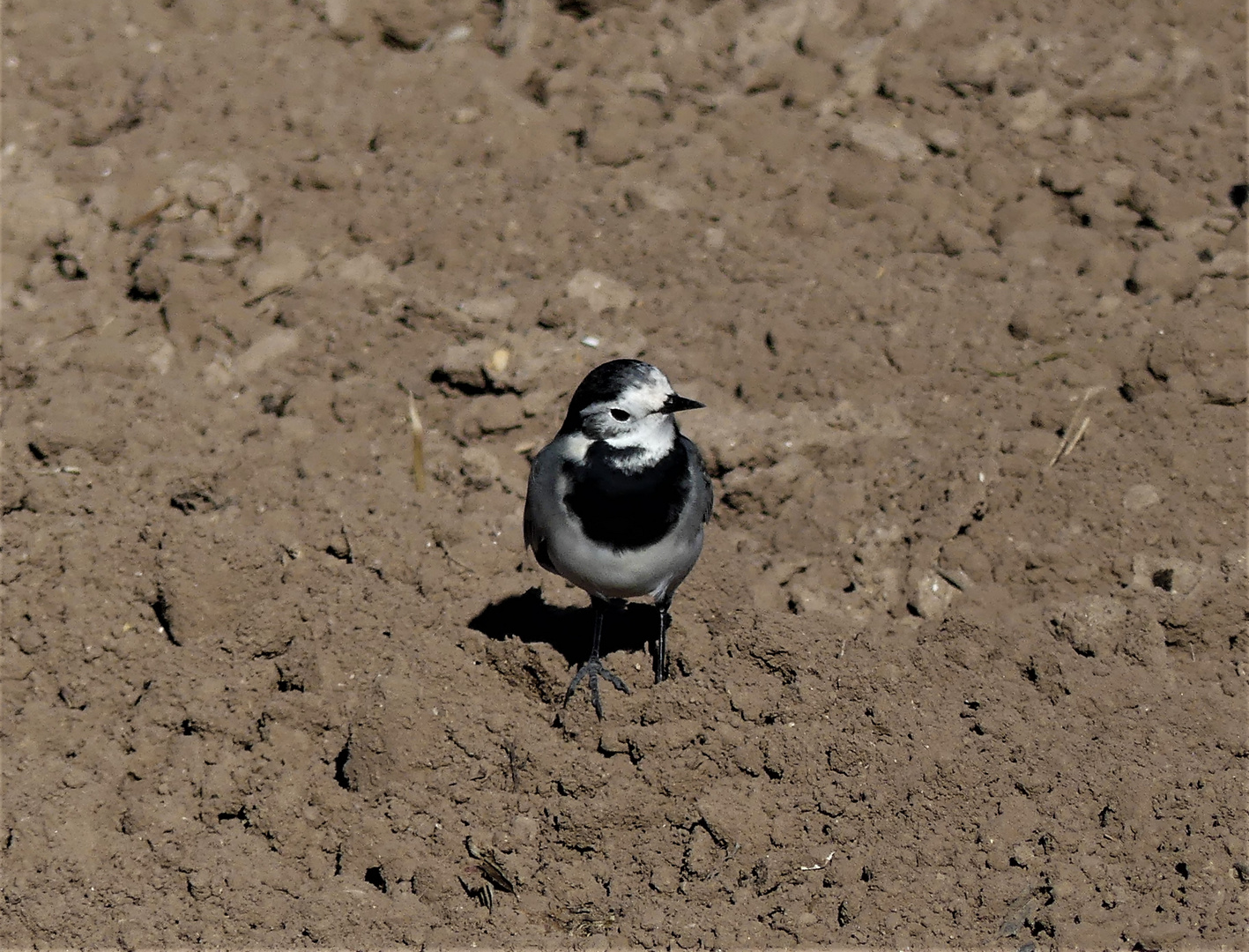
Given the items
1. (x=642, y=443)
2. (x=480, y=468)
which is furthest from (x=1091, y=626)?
(x=480, y=468)

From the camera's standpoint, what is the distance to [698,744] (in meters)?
5.07

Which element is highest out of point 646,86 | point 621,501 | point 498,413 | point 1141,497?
point 621,501

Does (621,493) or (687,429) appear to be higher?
(621,493)

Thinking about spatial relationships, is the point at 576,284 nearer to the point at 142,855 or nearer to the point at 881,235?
the point at 881,235

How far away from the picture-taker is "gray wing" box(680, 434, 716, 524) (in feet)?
17.2

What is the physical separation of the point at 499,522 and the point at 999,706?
92.1 inches

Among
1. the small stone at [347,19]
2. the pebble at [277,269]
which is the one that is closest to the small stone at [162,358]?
the pebble at [277,269]

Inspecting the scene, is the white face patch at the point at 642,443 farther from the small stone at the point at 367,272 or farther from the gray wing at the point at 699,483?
the small stone at the point at 367,272

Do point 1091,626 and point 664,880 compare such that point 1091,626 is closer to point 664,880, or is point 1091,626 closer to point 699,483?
point 699,483

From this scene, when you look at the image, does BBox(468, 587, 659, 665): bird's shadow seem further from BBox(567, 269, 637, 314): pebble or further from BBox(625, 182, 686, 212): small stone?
BBox(625, 182, 686, 212): small stone

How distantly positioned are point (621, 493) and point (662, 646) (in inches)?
28.2

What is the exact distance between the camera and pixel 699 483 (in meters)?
5.28

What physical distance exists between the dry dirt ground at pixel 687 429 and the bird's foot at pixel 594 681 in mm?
85

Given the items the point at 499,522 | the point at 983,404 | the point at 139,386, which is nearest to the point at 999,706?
the point at 983,404
